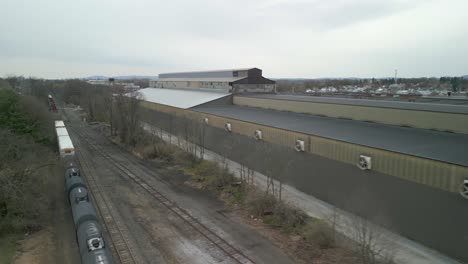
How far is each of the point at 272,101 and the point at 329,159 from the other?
19013 millimetres

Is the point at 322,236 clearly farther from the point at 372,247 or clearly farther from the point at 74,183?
the point at 74,183

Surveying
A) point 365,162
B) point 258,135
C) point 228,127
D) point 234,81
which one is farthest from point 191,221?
point 234,81

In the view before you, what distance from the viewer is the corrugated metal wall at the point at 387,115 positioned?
20.0m

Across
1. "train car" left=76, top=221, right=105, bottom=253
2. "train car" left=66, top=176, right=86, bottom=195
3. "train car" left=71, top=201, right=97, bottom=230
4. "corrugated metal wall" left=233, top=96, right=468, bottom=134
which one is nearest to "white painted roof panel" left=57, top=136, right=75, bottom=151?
"train car" left=66, top=176, right=86, bottom=195

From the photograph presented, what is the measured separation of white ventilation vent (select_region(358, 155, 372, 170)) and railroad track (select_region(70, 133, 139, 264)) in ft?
43.1

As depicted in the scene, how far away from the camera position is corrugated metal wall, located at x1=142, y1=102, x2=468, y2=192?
1399cm

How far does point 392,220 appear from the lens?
16.6 m

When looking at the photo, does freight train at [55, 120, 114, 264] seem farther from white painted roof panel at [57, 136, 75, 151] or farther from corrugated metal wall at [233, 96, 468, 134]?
corrugated metal wall at [233, 96, 468, 134]

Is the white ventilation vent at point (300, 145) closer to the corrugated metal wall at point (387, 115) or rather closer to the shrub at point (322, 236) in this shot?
the corrugated metal wall at point (387, 115)

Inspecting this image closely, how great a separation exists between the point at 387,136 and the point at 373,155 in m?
4.01

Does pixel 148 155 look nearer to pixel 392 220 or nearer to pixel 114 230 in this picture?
pixel 114 230

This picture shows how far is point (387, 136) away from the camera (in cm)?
2066

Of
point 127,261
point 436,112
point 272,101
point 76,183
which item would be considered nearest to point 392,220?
point 436,112

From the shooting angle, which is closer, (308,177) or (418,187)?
(418,187)
